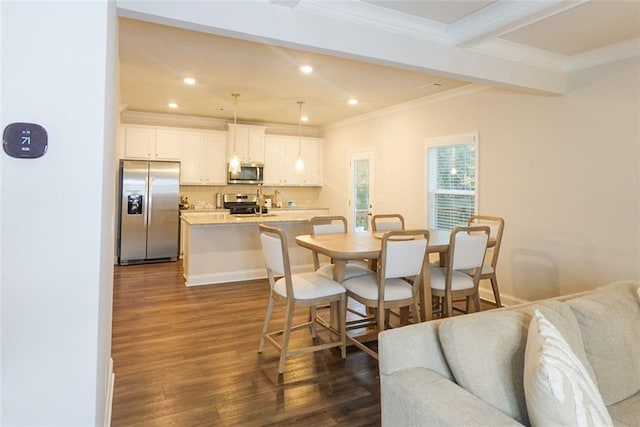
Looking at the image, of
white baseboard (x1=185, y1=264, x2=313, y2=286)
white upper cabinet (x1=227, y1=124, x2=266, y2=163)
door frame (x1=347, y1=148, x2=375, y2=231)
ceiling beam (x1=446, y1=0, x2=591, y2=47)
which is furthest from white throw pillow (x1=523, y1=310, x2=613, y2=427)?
white upper cabinet (x1=227, y1=124, x2=266, y2=163)

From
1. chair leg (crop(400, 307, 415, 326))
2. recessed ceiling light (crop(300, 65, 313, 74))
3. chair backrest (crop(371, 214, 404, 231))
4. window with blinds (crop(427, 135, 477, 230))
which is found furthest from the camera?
window with blinds (crop(427, 135, 477, 230))

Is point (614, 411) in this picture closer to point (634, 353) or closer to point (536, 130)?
point (634, 353)

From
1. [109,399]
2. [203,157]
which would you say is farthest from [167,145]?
[109,399]

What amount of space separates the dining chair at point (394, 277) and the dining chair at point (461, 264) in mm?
267

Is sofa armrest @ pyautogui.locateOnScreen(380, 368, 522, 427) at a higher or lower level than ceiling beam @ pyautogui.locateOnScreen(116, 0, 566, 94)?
lower

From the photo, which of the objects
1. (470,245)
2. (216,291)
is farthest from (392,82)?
(216,291)

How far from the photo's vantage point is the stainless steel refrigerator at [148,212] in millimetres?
6078

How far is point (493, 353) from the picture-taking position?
4.44 ft

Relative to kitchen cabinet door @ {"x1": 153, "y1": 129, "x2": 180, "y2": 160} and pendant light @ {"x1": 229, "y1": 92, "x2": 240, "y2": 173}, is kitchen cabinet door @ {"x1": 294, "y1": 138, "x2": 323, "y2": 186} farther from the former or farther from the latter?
kitchen cabinet door @ {"x1": 153, "y1": 129, "x2": 180, "y2": 160}

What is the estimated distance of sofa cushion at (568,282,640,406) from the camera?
1.55 metres

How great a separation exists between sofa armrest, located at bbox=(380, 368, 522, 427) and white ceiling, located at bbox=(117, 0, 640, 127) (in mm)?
2097

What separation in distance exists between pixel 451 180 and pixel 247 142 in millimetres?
3830

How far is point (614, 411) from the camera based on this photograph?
4.92ft

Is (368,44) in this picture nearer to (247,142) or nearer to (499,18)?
(499,18)
